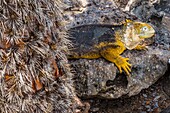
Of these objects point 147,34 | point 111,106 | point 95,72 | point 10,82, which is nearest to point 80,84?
point 95,72

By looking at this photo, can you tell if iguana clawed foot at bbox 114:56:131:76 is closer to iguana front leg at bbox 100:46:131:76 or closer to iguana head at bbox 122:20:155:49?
iguana front leg at bbox 100:46:131:76

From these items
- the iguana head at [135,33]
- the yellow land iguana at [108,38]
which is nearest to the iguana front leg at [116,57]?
the yellow land iguana at [108,38]

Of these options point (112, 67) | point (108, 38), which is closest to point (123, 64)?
point (112, 67)

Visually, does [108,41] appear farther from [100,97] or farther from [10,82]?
[10,82]

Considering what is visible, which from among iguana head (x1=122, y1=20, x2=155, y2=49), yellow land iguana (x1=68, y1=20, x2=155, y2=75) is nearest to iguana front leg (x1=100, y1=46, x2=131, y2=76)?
yellow land iguana (x1=68, y1=20, x2=155, y2=75)

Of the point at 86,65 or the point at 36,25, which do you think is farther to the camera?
the point at 86,65

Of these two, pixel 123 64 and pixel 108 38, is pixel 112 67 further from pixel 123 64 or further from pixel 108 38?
pixel 108 38

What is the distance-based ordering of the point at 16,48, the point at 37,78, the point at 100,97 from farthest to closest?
1. the point at 100,97
2. the point at 37,78
3. the point at 16,48
